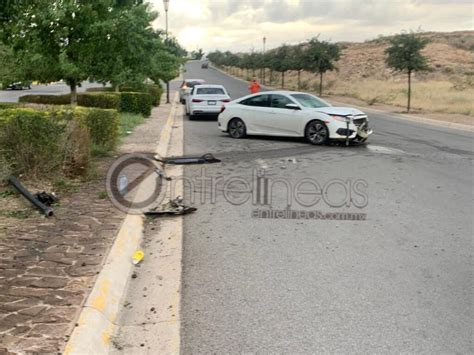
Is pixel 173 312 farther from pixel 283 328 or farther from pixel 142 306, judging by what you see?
pixel 283 328

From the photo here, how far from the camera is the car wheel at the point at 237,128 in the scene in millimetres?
15773

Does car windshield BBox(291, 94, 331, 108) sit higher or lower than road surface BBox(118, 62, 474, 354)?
higher

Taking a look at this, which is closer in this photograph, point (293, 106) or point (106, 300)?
point (106, 300)

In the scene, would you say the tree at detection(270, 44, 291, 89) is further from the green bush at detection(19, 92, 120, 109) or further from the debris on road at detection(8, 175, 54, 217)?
the debris on road at detection(8, 175, 54, 217)

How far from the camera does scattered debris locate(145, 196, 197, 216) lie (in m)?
7.05

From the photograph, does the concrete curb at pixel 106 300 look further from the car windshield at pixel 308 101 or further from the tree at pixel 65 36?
the car windshield at pixel 308 101

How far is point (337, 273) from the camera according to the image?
191 inches

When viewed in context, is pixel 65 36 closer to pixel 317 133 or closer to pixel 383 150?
pixel 317 133

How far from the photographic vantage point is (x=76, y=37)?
11.4 metres

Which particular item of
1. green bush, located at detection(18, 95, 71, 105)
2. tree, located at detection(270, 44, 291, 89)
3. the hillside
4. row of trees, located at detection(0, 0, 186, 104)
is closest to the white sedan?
row of trees, located at detection(0, 0, 186, 104)

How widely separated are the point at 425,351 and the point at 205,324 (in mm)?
1528

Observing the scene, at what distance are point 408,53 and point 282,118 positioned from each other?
17086 millimetres

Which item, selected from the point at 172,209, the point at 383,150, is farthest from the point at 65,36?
the point at 383,150

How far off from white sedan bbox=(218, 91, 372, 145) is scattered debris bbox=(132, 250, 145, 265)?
9.11 m
